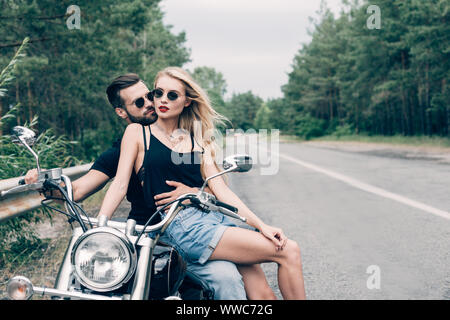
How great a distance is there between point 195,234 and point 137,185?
0.62 meters

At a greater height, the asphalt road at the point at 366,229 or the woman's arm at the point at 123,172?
the woman's arm at the point at 123,172

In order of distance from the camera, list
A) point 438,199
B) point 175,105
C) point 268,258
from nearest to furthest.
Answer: point 268,258 → point 175,105 → point 438,199

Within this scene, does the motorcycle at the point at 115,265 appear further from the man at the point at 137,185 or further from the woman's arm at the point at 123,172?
the woman's arm at the point at 123,172

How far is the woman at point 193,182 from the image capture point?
7.22ft

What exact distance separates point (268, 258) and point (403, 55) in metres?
40.5

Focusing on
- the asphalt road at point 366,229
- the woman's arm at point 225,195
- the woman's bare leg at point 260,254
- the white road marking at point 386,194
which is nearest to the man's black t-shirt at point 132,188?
the woman's arm at point 225,195

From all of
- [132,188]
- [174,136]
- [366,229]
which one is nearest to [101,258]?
[132,188]

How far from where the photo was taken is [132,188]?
269cm

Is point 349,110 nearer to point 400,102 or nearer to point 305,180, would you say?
point 400,102

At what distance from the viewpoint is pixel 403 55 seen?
38906mm

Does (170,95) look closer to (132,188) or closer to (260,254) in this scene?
(132,188)

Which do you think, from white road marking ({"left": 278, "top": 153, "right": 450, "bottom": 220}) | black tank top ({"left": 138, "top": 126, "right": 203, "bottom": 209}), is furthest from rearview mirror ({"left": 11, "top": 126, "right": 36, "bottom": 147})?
white road marking ({"left": 278, "top": 153, "right": 450, "bottom": 220})

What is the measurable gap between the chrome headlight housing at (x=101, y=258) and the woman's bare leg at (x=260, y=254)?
569 mm
